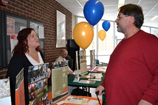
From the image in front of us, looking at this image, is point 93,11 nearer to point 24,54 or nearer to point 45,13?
point 24,54

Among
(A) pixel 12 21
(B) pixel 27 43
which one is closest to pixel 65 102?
(B) pixel 27 43

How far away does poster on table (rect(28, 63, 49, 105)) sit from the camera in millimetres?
1060

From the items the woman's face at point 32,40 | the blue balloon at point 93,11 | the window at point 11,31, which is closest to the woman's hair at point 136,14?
the woman's face at point 32,40

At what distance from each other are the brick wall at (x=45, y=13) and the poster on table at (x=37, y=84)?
1.64 metres

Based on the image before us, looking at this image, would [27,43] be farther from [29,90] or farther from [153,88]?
[153,88]

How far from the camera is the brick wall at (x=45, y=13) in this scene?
9.01 feet

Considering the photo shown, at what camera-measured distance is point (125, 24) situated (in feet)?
4.34

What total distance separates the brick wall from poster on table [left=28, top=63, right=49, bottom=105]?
164 cm

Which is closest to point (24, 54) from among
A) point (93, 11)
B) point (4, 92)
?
point (4, 92)

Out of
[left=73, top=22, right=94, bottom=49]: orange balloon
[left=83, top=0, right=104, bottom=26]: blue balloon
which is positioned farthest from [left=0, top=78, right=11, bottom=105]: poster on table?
[left=83, top=0, right=104, bottom=26]: blue balloon

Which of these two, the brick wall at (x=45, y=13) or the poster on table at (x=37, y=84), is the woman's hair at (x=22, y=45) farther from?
the brick wall at (x=45, y=13)

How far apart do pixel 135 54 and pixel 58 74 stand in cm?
84

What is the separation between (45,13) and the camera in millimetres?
4012

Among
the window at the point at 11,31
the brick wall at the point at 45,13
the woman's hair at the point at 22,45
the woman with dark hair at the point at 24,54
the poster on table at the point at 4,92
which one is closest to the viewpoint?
the poster on table at the point at 4,92
